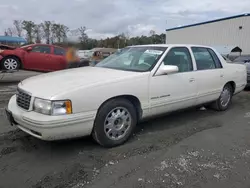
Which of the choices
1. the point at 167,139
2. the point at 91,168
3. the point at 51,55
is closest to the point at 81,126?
the point at 91,168

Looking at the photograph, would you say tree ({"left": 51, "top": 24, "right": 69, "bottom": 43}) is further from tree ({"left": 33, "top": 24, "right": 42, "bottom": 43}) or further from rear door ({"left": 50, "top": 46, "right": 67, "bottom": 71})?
tree ({"left": 33, "top": 24, "right": 42, "bottom": 43})

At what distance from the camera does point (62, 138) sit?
311 centimetres

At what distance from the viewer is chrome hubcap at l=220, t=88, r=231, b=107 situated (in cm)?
555

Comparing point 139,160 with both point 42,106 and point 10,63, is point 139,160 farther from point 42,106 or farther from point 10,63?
point 10,63

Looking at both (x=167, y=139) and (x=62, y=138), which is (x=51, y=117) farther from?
(x=167, y=139)

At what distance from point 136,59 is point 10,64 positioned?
23.1 feet

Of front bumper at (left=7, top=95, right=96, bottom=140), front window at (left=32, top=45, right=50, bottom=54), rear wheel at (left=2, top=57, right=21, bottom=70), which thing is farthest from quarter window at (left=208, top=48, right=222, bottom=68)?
rear wheel at (left=2, top=57, right=21, bottom=70)

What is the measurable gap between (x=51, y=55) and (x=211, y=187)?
9.38 m

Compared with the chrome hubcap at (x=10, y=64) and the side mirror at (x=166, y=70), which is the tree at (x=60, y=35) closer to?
the chrome hubcap at (x=10, y=64)

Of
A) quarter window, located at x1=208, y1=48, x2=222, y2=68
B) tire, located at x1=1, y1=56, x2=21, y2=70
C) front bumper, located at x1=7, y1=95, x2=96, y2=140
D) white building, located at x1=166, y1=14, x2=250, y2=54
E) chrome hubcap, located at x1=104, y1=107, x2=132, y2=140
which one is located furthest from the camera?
white building, located at x1=166, y1=14, x2=250, y2=54

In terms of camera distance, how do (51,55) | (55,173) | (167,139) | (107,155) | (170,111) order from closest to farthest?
(55,173) < (107,155) < (167,139) < (170,111) < (51,55)

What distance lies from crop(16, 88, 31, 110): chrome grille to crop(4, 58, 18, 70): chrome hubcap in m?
6.84

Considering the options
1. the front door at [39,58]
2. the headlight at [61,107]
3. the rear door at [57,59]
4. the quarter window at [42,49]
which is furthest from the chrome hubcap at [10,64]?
the headlight at [61,107]

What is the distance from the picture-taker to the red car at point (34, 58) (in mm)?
9555
